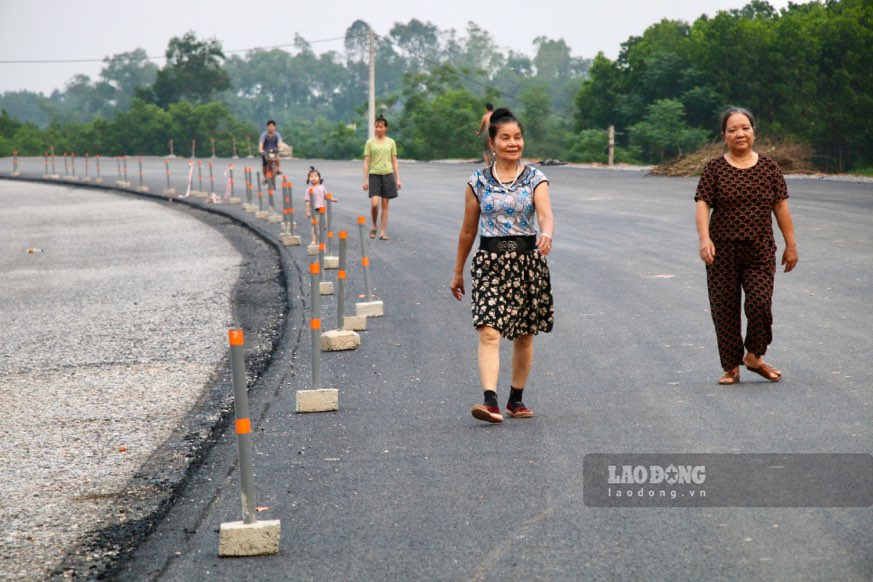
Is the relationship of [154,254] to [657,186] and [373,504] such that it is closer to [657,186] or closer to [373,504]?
[657,186]

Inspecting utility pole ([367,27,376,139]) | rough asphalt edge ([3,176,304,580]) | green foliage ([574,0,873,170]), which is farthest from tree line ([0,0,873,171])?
rough asphalt edge ([3,176,304,580])

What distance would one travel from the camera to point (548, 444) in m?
7.34

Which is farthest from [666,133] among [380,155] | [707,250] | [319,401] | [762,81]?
[319,401]

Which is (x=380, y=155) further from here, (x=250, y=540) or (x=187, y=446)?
(x=250, y=540)

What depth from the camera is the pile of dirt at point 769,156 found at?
111ft

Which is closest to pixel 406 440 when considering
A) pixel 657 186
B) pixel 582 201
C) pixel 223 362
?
pixel 223 362

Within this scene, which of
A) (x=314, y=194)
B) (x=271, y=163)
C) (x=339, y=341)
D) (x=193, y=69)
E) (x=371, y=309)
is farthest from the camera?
(x=193, y=69)

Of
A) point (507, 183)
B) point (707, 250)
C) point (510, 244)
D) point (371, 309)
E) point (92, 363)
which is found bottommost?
point (92, 363)

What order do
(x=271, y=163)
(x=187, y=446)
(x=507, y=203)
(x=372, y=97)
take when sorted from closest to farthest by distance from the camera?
1. (x=507, y=203)
2. (x=187, y=446)
3. (x=271, y=163)
4. (x=372, y=97)

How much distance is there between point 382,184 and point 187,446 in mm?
12391

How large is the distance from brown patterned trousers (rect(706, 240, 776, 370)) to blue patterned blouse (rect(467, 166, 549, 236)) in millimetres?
1727

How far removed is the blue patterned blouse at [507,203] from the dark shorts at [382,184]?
490 inches

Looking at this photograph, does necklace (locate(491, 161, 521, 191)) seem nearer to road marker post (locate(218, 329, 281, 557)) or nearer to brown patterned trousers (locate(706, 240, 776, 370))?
brown patterned trousers (locate(706, 240, 776, 370))

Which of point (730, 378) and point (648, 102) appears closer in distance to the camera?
point (730, 378)
